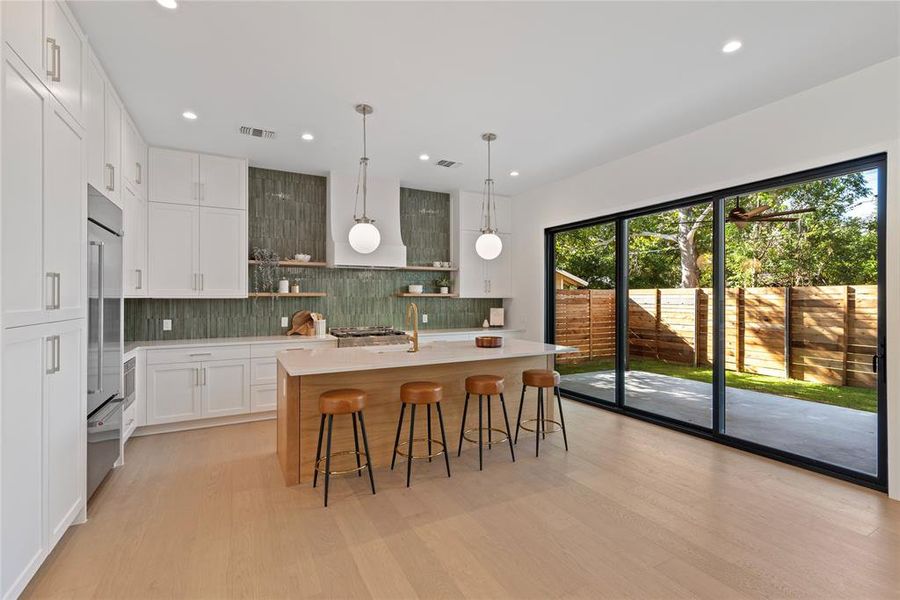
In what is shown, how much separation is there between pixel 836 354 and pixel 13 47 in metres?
5.06

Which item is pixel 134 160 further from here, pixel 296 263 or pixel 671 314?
pixel 671 314

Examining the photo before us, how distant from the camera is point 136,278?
3871mm

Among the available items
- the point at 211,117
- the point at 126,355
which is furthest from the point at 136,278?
the point at 211,117

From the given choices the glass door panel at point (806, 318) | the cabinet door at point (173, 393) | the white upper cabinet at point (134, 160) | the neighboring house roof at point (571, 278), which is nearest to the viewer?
the glass door panel at point (806, 318)

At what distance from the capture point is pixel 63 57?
85.5 inches

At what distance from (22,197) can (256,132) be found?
7.77ft

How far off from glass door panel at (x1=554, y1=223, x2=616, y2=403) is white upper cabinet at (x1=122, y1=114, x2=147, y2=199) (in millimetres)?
4656

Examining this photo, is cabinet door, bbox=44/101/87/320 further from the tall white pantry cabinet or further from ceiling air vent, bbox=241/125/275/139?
ceiling air vent, bbox=241/125/275/139

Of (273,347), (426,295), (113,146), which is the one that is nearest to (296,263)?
(273,347)

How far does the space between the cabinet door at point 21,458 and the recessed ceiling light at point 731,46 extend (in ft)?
11.7

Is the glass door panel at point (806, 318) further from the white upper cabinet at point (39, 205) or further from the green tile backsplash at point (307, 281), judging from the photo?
the white upper cabinet at point (39, 205)

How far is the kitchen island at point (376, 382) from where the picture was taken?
2.90 metres

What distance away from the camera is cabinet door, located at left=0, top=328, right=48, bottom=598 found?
5.38 ft

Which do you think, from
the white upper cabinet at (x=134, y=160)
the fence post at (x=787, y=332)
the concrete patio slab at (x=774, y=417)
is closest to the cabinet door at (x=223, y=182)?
the white upper cabinet at (x=134, y=160)
